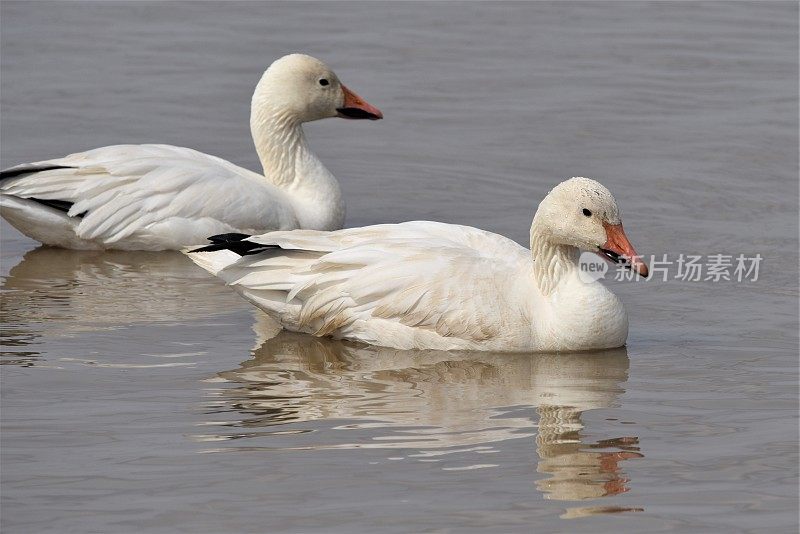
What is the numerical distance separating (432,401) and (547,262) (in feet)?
4.37

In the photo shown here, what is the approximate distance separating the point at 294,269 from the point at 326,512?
2.85m

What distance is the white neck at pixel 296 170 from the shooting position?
11109mm

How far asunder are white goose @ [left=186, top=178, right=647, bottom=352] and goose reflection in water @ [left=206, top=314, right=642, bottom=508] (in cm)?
13

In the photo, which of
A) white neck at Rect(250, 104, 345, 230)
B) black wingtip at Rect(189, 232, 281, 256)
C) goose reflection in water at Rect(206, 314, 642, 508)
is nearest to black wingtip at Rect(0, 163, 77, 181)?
white neck at Rect(250, 104, 345, 230)

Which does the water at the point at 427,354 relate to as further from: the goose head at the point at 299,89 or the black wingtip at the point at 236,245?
the goose head at the point at 299,89

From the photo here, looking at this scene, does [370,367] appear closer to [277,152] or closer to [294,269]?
[294,269]

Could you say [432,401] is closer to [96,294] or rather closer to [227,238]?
[227,238]

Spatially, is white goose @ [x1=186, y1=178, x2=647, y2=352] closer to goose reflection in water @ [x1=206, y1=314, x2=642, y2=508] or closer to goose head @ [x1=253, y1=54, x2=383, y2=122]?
goose reflection in water @ [x1=206, y1=314, x2=642, y2=508]

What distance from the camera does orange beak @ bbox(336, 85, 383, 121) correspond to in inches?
456

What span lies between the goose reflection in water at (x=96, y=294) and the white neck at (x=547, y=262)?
2.00m

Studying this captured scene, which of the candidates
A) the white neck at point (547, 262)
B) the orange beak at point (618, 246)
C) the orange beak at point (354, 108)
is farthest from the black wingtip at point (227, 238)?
the orange beak at point (354, 108)

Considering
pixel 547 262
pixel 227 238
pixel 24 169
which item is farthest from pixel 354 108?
pixel 547 262

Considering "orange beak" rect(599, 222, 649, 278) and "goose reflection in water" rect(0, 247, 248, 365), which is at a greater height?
"orange beak" rect(599, 222, 649, 278)

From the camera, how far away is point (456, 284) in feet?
27.5
